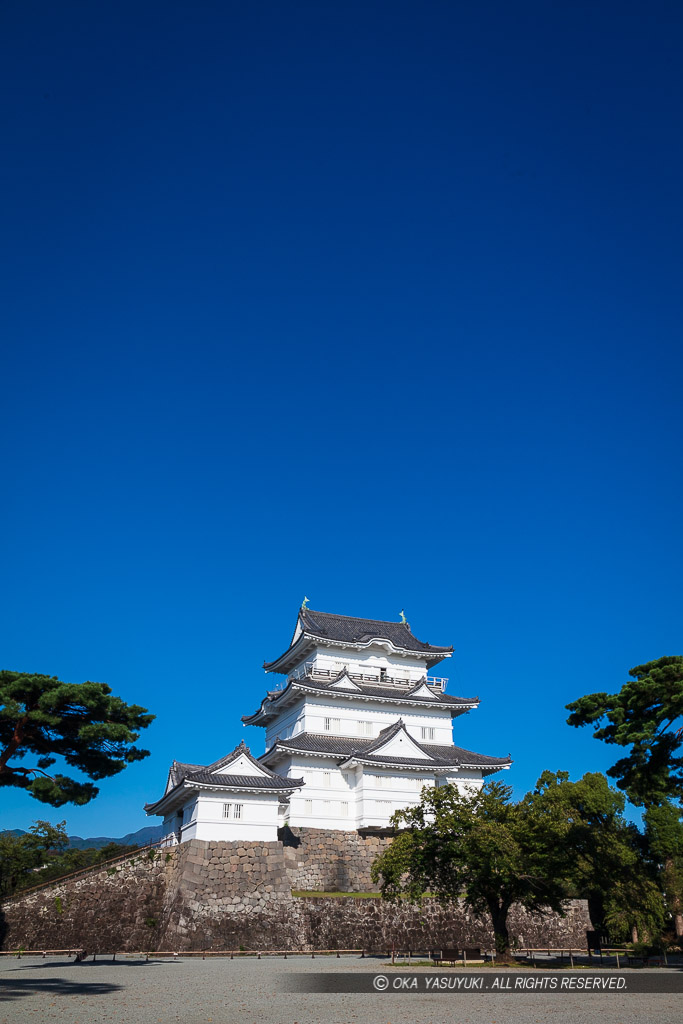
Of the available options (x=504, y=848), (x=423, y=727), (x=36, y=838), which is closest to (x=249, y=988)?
(x=504, y=848)

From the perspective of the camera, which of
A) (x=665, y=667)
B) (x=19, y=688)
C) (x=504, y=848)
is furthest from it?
(x=504, y=848)

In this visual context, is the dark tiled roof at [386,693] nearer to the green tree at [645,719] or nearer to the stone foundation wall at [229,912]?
the stone foundation wall at [229,912]

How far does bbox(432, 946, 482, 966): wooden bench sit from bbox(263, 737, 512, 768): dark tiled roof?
10501 millimetres

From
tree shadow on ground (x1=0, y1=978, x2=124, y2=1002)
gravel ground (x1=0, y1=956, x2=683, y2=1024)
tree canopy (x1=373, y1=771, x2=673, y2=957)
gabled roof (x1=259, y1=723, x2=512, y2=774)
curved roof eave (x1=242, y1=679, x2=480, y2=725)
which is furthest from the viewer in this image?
curved roof eave (x1=242, y1=679, x2=480, y2=725)

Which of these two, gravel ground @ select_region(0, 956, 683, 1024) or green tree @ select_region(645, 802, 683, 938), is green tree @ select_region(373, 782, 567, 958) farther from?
green tree @ select_region(645, 802, 683, 938)

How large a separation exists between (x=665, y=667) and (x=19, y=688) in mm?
16743

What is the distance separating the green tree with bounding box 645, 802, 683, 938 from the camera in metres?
28.1

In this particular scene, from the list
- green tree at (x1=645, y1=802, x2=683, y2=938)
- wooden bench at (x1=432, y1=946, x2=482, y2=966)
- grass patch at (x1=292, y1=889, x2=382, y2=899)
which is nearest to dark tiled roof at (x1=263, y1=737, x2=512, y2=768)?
grass patch at (x1=292, y1=889, x2=382, y2=899)

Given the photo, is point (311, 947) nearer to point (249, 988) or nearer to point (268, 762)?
point (268, 762)

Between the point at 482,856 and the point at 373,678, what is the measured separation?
20100 millimetres

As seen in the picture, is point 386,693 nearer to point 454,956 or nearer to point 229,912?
point 229,912

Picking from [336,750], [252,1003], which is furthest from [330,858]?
[252,1003]

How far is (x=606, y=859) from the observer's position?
103 ft

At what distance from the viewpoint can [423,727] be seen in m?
40.8
